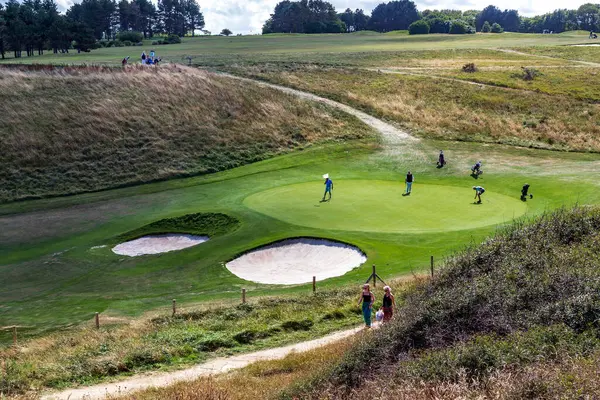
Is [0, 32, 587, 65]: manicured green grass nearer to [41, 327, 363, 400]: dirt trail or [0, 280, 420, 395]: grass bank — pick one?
[0, 280, 420, 395]: grass bank

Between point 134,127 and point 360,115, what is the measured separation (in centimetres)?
2571

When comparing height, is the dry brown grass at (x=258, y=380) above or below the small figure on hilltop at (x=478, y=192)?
below

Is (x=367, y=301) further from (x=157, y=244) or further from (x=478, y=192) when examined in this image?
(x=478, y=192)

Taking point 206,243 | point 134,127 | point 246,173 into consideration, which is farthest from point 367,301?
point 134,127

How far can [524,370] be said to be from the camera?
12.5 metres

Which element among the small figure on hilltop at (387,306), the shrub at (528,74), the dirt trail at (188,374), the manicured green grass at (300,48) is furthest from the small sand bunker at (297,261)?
the shrub at (528,74)

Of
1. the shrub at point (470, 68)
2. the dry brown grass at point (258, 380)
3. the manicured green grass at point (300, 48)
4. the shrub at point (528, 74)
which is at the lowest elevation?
the dry brown grass at point (258, 380)

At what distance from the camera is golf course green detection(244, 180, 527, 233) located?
34469mm

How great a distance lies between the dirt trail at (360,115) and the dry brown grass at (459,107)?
1.64 m

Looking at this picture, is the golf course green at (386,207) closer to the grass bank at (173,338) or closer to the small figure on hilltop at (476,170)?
the small figure on hilltop at (476,170)

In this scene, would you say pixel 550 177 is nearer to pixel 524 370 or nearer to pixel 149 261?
pixel 149 261

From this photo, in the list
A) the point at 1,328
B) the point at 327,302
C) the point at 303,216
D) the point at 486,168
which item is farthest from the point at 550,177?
the point at 1,328

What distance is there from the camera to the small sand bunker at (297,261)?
30469mm

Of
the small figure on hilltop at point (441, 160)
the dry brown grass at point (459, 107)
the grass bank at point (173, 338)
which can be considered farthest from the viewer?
the dry brown grass at point (459, 107)
